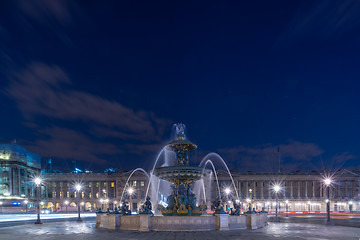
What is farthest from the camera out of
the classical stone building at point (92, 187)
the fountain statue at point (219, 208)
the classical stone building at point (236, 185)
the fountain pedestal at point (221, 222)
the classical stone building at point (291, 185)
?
the classical stone building at point (92, 187)

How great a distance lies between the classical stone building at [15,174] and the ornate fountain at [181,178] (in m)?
86.1

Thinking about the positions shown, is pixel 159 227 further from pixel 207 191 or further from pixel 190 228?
pixel 207 191

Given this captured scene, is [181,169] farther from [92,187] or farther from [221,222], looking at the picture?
[92,187]

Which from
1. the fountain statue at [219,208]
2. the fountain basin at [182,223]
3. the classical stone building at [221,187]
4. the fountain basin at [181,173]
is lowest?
the classical stone building at [221,187]

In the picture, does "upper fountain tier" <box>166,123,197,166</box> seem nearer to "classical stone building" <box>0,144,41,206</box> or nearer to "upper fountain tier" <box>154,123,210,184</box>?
"upper fountain tier" <box>154,123,210,184</box>

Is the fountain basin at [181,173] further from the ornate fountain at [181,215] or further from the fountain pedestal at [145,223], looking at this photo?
the fountain pedestal at [145,223]

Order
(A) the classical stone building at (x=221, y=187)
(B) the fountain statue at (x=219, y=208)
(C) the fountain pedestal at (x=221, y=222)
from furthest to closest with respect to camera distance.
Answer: (A) the classical stone building at (x=221, y=187) → (B) the fountain statue at (x=219, y=208) → (C) the fountain pedestal at (x=221, y=222)

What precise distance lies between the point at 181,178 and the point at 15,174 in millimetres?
95441

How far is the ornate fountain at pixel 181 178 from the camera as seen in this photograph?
26266 millimetres

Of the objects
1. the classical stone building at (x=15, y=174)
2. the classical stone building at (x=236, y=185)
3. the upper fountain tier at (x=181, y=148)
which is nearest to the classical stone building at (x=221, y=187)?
the classical stone building at (x=236, y=185)

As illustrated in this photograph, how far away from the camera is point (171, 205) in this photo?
27375 millimetres

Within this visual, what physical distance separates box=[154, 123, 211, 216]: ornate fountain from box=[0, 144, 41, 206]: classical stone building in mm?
86074

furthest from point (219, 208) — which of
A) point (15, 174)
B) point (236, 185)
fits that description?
point (15, 174)

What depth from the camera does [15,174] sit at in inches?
4151
